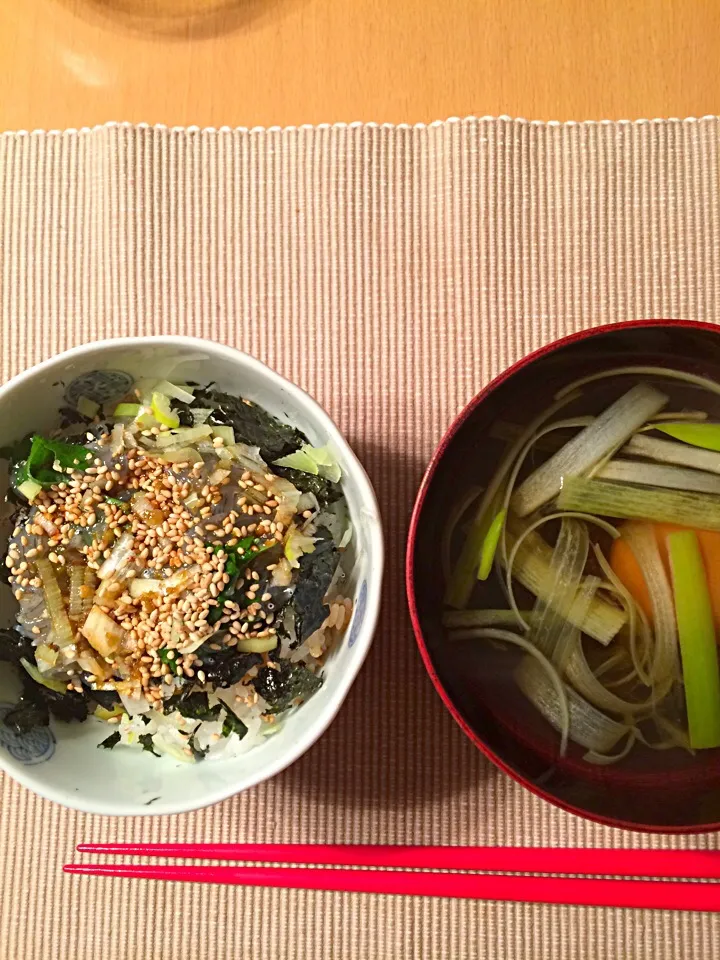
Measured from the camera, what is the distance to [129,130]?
1.08 metres

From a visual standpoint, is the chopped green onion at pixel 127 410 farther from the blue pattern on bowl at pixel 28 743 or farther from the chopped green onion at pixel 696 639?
the chopped green onion at pixel 696 639

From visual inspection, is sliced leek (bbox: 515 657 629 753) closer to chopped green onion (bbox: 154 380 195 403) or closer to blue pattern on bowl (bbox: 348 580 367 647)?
blue pattern on bowl (bbox: 348 580 367 647)

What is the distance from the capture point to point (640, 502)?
87 centimetres

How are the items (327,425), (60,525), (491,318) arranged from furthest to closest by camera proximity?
(491,318), (60,525), (327,425)

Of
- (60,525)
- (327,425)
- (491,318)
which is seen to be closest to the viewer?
(327,425)

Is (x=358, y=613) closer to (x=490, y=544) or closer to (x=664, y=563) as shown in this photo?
(x=490, y=544)

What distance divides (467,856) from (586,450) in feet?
1.70

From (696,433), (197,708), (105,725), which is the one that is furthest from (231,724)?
(696,433)

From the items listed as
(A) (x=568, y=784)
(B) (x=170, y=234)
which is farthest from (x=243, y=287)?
(A) (x=568, y=784)

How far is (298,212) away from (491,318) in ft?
0.98

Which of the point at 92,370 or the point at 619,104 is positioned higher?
the point at 619,104

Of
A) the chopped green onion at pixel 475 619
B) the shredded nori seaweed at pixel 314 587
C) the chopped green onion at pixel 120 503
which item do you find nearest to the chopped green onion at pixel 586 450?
the chopped green onion at pixel 475 619

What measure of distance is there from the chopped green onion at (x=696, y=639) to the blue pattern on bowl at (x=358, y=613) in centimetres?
34

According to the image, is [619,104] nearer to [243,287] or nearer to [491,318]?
[491,318]
